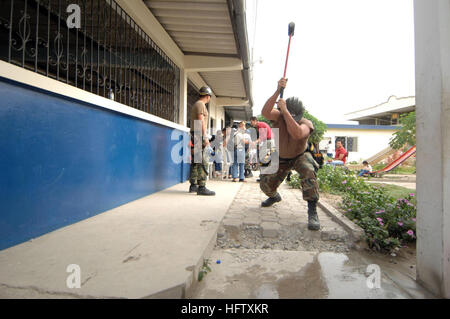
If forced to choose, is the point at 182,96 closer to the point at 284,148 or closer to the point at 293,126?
the point at 284,148

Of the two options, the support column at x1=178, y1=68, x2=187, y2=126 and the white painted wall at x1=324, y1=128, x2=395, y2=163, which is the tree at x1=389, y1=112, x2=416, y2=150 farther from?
the support column at x1=178, y1=68, x2=187, y2=126

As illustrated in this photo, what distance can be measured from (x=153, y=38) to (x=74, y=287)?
4360mm

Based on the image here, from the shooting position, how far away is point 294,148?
331 cm

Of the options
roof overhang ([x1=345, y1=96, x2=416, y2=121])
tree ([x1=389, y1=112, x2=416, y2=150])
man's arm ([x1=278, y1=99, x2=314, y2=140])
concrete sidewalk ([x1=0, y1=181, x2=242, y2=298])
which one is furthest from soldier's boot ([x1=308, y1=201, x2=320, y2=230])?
roof overhang ([x1=345, y1=96, x2=416, y2=121])

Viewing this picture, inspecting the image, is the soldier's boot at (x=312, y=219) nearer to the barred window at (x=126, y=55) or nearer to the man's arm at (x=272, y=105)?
the man's arm at (x=272, y=105)

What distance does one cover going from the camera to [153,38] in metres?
4.78

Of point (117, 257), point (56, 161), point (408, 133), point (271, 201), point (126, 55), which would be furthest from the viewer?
point (408, 133)

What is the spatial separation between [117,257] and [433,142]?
232 cm

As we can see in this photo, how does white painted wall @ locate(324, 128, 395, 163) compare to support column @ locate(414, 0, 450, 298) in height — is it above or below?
above

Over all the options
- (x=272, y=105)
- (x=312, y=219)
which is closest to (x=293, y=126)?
(x=272, y=105)

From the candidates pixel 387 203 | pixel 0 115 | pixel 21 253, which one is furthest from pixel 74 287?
pixel 387 203

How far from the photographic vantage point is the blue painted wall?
2070mm

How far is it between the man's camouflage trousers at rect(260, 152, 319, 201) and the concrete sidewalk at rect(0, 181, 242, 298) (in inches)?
34.7

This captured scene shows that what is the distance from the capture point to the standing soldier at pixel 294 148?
3.01 metres
